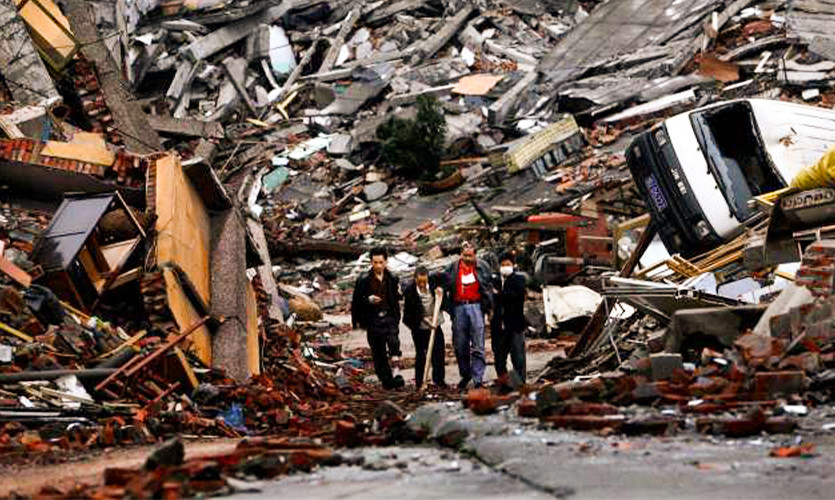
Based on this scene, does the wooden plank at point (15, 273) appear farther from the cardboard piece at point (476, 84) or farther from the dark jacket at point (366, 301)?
the cardboard piece at point (476, 84)

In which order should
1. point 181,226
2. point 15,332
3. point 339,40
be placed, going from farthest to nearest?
point 339,40, point 181,226, point 15,332

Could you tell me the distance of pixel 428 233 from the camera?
27516mm

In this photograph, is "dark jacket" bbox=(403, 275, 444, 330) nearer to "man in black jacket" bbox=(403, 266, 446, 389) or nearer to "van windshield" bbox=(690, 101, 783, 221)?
"man in black jacket" bbox=(403, 266, 446, 389)

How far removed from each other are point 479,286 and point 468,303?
6.4 inches

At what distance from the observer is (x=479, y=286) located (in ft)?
40.9

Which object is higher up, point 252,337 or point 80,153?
point 80,153

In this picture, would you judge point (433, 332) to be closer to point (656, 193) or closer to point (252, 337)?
point (252, 337)

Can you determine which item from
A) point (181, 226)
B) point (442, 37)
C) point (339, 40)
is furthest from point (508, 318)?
point (339, 40)

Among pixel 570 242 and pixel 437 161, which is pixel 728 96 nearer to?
pixel 437 161

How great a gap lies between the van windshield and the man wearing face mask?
3726 millimetres

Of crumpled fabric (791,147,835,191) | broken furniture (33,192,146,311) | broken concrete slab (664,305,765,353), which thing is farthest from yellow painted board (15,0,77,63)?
broken concrete slab (664,305,765,353)

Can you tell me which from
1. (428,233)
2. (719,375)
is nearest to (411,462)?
(719,375)

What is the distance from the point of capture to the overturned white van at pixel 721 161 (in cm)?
1570

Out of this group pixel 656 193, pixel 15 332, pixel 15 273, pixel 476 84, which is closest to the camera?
pixel 15 332
